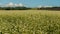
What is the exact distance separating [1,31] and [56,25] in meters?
2.79

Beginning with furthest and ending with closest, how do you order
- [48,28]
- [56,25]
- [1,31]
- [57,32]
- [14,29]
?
[56,25] < [48,28] < [57,32] < [14,29] < [1,31]

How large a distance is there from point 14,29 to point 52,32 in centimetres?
162

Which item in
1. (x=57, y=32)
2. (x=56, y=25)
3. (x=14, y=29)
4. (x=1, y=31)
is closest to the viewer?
(x=1, y=31)

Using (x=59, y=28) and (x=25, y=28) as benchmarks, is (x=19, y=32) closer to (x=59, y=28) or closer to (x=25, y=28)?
(x=25, y=28)

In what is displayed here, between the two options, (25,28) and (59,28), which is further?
(59,28)

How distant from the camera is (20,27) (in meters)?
6.71

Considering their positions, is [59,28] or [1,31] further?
[59,28]

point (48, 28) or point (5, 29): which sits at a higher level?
point (5, 29)

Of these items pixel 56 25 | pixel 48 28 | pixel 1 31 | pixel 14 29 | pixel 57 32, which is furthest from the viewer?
pixel 56 25

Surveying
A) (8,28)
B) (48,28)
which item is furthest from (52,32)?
(8,28)

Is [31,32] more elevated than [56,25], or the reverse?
[31,32]

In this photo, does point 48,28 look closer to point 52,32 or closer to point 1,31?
point 52,32

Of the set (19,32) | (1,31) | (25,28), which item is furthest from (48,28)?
(1,31)

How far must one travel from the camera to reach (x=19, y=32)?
622cm
